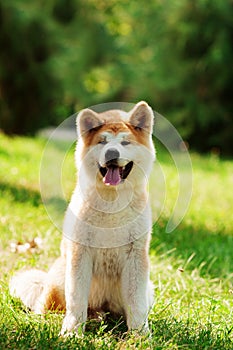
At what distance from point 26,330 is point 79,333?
253mm

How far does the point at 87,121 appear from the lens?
312 cm

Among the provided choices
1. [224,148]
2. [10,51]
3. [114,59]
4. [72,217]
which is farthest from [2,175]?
[114,59]

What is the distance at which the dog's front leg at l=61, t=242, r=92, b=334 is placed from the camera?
3.06 metres

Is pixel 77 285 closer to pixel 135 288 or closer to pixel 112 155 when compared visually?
pixel 135 288

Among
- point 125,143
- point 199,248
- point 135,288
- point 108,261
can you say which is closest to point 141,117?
point 125,143

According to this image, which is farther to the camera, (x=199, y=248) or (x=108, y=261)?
(x=199, y=248)

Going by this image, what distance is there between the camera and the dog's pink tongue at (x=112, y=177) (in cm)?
302

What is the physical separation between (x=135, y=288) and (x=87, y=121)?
87 cm

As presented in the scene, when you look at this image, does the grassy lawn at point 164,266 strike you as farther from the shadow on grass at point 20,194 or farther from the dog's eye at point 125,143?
the dog's eye at point 125,143

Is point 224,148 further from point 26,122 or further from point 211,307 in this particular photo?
point 211,307

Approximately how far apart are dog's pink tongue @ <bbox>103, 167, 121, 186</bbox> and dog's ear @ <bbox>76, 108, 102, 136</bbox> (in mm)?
250

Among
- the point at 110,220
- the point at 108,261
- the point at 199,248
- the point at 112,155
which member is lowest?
the point at 199,248

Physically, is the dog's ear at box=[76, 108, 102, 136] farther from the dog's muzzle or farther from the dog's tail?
the dog's tail

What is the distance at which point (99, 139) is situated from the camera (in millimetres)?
3066
